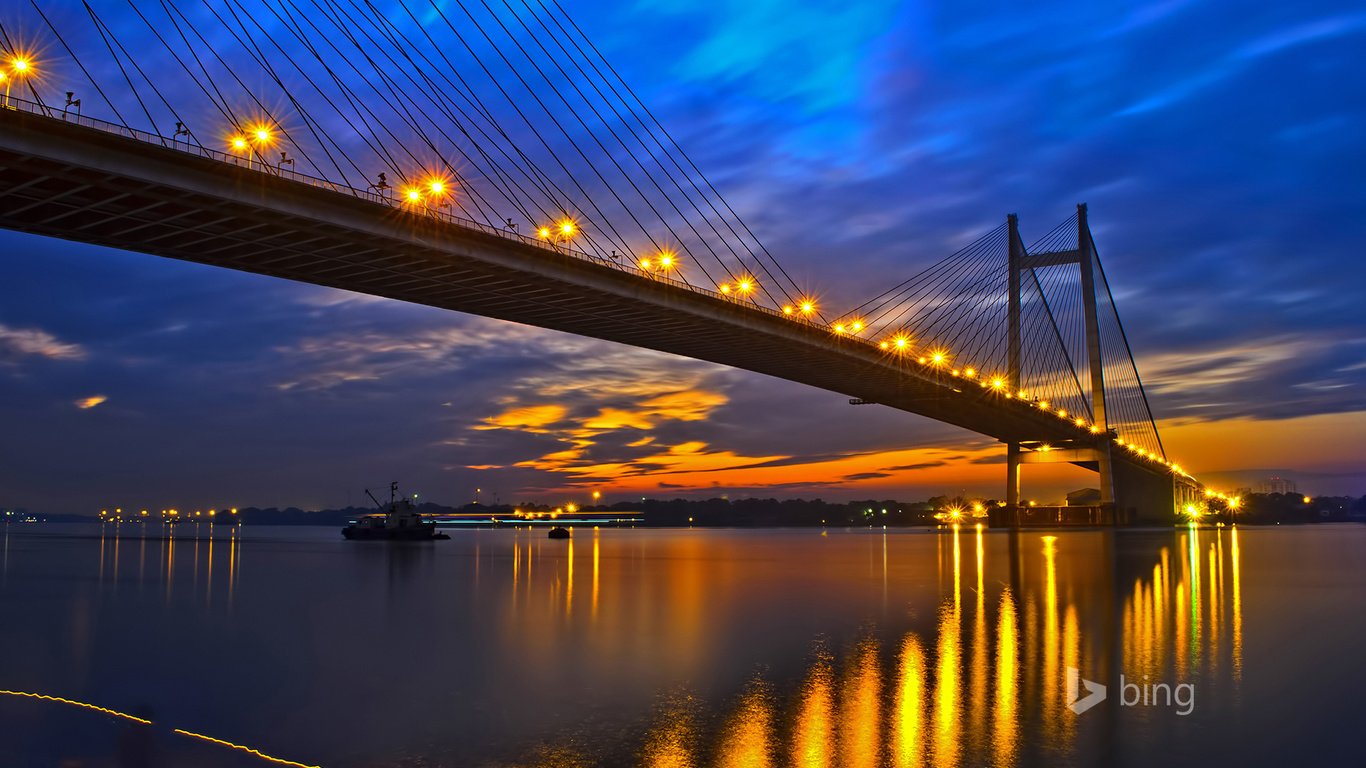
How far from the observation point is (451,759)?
8.53m

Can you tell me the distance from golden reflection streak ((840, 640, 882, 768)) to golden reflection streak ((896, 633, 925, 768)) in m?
0.18

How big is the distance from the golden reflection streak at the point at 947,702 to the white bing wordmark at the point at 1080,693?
1.20 metres

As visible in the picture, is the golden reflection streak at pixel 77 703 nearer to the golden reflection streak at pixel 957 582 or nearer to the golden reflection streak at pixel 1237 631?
the golden reflection streak at pixel 1237 631

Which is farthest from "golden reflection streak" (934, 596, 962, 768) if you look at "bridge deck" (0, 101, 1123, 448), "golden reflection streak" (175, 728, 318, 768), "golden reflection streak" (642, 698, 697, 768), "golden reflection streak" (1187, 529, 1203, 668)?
"bridge deck" (0, 101, 1123, 448)

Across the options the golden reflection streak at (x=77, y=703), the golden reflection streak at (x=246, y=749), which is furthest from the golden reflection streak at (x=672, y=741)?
the golden reflection streak at (x=77, y=703)

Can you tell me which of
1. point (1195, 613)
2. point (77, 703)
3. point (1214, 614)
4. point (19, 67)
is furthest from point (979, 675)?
point (19, 67)

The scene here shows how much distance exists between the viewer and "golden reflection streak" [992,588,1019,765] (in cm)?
855

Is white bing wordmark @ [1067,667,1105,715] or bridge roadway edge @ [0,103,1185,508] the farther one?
bridge roadway edge @ [0,103,1185,508]

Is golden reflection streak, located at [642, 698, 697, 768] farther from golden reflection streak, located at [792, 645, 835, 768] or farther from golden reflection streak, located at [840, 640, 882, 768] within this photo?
golden reflection streak, located at [840, 640, 882, 768]

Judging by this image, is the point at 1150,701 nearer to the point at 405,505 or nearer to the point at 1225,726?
the point at 1225,726

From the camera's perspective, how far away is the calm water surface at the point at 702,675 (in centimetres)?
890

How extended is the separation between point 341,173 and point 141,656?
22.0m

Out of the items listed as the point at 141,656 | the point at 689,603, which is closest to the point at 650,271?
the point at 689,603

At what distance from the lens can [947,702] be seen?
1050 cm
